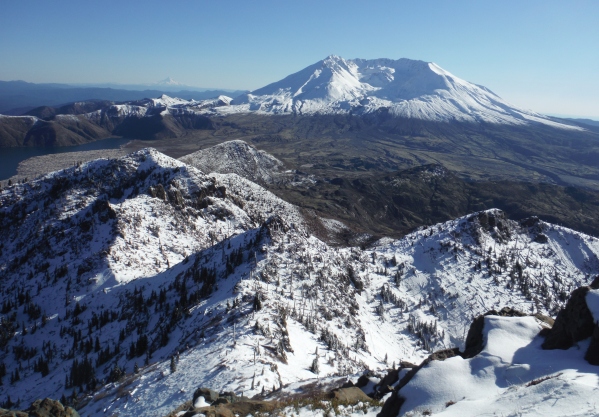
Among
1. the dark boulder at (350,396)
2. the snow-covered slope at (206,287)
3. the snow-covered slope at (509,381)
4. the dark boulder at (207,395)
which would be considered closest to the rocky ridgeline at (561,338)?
the snow-covered slope at (509,381)

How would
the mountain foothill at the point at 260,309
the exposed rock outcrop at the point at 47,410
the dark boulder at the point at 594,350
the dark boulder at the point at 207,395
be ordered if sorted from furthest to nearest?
the dark boulder at the point at 207,395, the exposed rock outcrop at the point at 47,410, the mountain foothill at the point at 260,309, the dark boulder at the point at 594,350

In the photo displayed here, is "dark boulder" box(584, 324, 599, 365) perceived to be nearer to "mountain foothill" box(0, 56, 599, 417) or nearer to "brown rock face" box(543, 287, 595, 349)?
"mountain foothill" box(0, 56, 599, 417)

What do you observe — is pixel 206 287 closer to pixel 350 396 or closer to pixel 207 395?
pixel 207 395

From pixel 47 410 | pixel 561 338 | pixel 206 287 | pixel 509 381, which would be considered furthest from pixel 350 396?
pixel 206 287

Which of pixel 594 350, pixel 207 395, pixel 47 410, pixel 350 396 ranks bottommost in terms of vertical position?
pixel 207 395

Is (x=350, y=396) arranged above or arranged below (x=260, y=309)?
above

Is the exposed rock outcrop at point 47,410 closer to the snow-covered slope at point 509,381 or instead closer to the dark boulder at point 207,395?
the dark boulder at point 207,395

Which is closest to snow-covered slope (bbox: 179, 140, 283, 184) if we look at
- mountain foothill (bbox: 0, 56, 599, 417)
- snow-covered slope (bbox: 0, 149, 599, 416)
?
mountain foothill (bbox: 0, 56, 599, 417)

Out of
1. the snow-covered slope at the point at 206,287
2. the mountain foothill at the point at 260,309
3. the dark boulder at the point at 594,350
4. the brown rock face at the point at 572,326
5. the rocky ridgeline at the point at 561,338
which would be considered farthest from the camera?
the snow-covered slope at the point at 206,287

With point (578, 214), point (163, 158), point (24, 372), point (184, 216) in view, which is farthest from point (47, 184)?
point (578, 214)
